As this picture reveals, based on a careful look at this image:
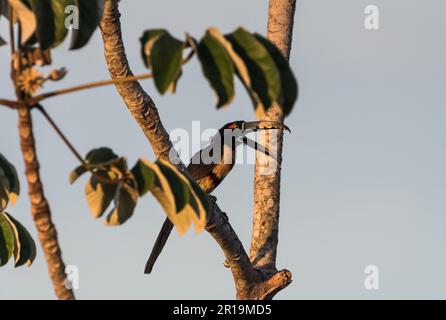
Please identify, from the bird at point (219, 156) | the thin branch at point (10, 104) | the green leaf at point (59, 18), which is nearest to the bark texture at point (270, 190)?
the bird at point (219, 156)

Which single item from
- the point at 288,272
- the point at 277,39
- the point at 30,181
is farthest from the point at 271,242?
the point at 30,181

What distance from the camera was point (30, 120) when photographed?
326cm

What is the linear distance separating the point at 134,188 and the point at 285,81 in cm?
91

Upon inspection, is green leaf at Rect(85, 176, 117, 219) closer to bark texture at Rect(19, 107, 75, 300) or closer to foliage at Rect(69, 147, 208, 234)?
foliage at Rect(69, 147, 208, 234)

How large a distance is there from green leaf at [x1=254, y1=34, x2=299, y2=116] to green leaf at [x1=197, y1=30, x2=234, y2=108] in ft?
0.52

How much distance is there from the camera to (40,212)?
133 inches

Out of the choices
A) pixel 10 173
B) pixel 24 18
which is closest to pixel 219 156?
pixel 10 173

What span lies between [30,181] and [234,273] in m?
4.67

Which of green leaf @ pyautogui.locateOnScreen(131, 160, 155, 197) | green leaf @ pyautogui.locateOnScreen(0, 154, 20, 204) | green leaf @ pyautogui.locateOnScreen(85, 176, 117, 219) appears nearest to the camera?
green leaf @ pyautogui.locateOnScreen(131, 160, 155, 197)

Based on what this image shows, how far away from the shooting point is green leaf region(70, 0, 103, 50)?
3.67m

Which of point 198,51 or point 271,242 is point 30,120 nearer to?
point 198,51

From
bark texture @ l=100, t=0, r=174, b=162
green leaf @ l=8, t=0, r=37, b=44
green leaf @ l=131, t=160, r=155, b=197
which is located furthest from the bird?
green leaf @ l=8, t=0, r=37, b=44

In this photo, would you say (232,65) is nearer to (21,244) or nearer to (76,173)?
(76,173)

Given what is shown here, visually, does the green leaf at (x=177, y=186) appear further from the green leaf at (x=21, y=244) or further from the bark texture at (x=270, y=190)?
the bark texture at (x=270, y=190)
